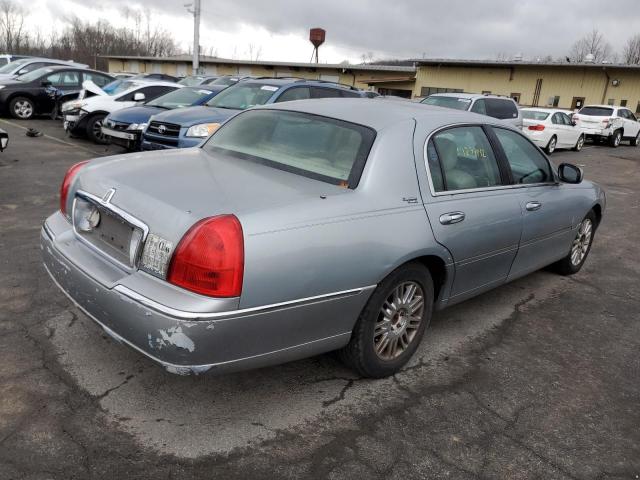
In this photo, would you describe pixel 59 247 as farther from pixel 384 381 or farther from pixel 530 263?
pixel 530 263

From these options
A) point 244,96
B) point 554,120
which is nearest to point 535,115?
point 554,120

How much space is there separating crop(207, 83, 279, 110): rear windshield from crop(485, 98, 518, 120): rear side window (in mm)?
6016

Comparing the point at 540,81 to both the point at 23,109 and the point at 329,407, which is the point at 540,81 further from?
the point at 329,407

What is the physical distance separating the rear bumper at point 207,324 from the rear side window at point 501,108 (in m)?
11.2

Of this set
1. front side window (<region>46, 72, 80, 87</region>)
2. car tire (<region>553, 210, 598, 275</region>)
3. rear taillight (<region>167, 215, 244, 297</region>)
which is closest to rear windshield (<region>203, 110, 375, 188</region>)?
rear taillight (<region>167, 215, 244, 297</region>)

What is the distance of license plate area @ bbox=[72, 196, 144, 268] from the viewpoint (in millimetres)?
2621

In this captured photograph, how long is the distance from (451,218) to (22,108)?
50.1 ft

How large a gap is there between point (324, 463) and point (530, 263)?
264 centimetres

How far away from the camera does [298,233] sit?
2520 millimetres

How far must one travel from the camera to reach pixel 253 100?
30.3ft

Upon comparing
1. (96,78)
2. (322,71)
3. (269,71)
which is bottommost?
(96,78)

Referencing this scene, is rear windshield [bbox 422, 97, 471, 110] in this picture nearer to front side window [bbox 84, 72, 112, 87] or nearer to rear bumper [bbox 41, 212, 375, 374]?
front side window [bbox 84, 72, 112, 87]

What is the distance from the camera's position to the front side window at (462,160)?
3.38 m

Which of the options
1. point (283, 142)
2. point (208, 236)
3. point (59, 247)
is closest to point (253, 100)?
point (283, 142)
